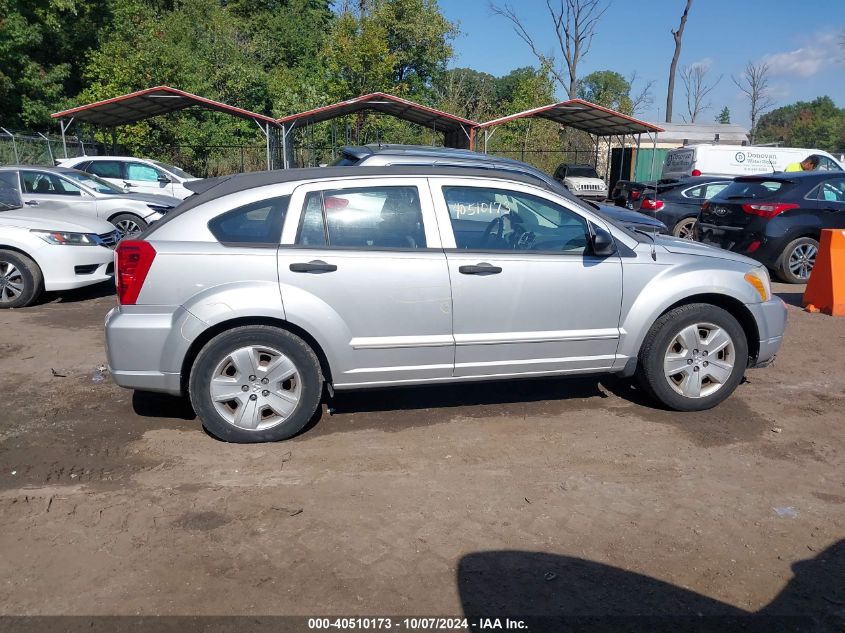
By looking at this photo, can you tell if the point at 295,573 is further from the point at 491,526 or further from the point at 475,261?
the point at 475,261

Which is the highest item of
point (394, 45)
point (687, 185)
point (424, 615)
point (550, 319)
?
point (394, 45)

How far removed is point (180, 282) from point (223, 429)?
99 cm

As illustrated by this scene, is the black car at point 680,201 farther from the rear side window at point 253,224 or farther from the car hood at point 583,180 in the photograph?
the rear side window at point 253,224

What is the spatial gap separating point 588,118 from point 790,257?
49.2 ft

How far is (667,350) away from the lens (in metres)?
5.14

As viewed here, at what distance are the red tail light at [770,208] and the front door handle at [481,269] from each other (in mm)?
7060

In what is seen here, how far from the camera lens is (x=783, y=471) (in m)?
4.34

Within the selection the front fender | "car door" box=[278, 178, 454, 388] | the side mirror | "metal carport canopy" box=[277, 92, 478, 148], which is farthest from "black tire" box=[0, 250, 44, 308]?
"metal carport canopy" box=[277, 92, 478, 148]

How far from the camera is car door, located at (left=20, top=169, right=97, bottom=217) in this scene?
11914 millimetres

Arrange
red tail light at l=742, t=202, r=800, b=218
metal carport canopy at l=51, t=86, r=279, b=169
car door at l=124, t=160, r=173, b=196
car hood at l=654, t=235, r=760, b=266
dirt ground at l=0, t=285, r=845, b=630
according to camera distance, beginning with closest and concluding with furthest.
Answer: dirt ground at l=0, t=285, r=845, b=630 < car hood at l=654, t=235, r=760, b=266 < red tail light at l=742, t=202, r=800, b=218 < car door at l=124, t=160, r=173, b=196 < metal carport canopy at l=51, t=86, r=279, b=169

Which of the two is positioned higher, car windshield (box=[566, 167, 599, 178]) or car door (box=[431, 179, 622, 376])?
car windshield (box=[566, 167, 599, 178])

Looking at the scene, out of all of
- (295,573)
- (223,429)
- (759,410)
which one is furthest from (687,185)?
(295,573)

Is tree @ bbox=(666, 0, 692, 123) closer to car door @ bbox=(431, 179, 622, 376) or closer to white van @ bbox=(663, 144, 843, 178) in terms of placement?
white van @ bbox=(663, 144, 843, 178)

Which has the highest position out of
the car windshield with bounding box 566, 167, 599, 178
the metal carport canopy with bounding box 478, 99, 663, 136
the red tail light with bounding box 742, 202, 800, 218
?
the metal carport canopy with bounding box 478, 99, 663, 136
